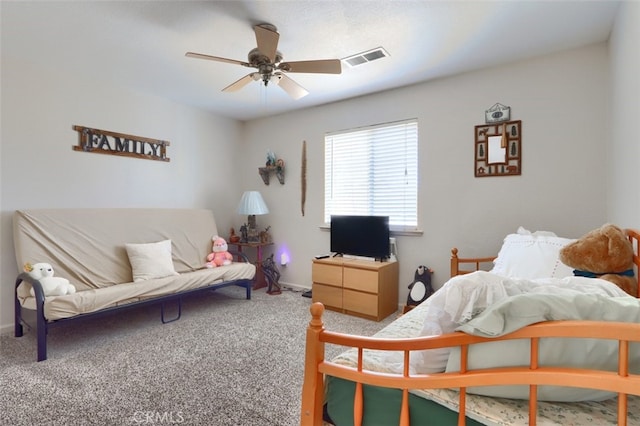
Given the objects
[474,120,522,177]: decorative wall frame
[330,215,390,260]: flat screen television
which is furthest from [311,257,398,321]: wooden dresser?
[474,120,522,177]: decorative wall frame

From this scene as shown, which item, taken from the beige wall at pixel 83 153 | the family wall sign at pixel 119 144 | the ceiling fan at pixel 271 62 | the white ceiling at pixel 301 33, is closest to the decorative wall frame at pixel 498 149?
the white ceiling at pixel 301 33

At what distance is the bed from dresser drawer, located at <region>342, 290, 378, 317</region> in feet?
6.58

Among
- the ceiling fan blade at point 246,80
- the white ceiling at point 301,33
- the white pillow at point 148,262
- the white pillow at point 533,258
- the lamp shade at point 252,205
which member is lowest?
the white pillow at point 148,262

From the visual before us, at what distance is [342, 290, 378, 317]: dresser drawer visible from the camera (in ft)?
10.2

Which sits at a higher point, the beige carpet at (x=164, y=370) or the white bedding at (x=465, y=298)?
the white bedding at (x=465, y=298)

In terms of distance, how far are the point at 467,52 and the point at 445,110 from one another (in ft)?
2.01

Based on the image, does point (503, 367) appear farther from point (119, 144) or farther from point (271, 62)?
point (119, 144)

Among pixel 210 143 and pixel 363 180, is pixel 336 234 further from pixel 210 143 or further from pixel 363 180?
pixel 210 143

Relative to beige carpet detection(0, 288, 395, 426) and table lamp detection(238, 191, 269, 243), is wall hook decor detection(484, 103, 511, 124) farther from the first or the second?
table lamp detection(238, 191, 269, 243)

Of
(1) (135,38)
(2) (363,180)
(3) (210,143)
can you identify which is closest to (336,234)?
(2) (363,180)

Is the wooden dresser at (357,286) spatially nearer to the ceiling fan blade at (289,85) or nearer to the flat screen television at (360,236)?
the flat screen television at (360,236)

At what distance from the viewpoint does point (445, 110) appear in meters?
3.11

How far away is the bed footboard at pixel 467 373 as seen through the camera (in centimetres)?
73

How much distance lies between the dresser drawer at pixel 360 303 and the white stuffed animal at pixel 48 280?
250cm
